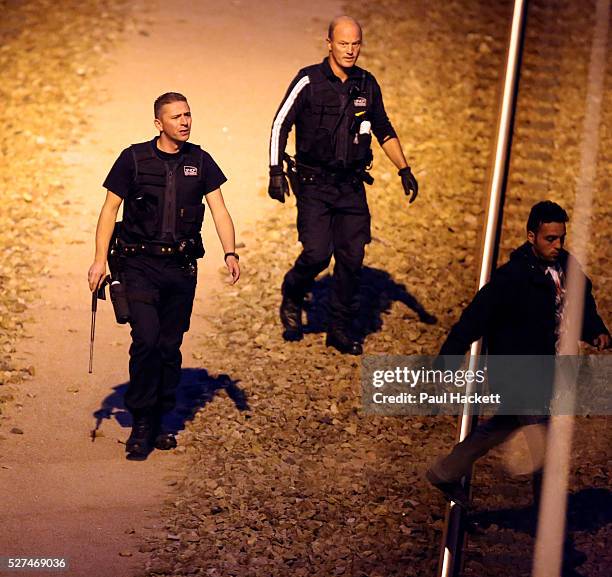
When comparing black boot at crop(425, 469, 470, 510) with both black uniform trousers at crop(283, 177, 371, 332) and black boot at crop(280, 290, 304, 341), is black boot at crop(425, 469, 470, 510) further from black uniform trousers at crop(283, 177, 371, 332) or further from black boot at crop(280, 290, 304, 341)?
black boot at crop(280, 290, 304, 341)

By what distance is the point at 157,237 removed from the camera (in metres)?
9.65

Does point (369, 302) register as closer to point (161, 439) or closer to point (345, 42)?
point (345, 42)

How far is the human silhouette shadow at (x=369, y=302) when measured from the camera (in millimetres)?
12602

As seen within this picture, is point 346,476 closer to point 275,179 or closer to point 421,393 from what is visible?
point 421,393

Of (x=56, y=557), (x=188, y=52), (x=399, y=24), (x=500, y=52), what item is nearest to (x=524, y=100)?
(x=500, y=52)

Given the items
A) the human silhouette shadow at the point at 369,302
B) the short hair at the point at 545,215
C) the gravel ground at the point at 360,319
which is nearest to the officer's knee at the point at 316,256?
the gravel ground at the point at 360,319

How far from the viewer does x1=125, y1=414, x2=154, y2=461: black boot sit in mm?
9969

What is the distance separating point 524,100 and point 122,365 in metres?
8.01

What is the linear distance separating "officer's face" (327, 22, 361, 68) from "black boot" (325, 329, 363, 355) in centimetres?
220

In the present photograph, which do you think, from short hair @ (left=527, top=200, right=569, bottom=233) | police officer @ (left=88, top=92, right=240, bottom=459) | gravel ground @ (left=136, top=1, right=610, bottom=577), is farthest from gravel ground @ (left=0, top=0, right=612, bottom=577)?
short hair @ (left=527, top=200, right=569, bottom=233)

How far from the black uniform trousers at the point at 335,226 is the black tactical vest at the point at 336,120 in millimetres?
214

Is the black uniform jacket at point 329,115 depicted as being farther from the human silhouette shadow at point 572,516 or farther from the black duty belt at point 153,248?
the human silhouette shadow at point 572,516

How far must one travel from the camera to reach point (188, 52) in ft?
66.6

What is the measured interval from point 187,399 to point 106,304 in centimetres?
219
